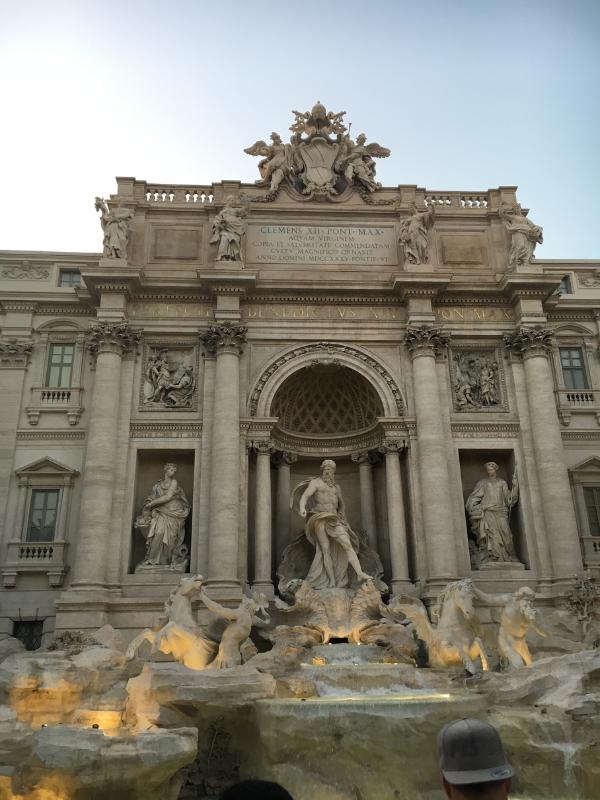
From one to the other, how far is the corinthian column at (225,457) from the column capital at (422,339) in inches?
208

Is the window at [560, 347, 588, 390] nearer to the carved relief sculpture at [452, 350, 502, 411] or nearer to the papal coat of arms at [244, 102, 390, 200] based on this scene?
the carved relief sculpture at [452, 350, 502, 411]

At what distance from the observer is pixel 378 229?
2516 centimetres

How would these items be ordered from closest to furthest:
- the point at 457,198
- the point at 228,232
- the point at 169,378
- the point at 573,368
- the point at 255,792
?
the point at 255,792 → the point at 169,378 → the point at 228,232 → the point at 573,368 → the point at 457,198

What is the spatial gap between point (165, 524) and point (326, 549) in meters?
4.76

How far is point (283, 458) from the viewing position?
77.0 feet

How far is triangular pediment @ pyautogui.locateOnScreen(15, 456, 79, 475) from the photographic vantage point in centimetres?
2183

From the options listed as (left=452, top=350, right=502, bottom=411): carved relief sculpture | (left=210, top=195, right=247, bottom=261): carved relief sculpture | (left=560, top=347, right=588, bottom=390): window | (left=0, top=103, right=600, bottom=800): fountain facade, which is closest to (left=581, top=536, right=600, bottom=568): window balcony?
(left=0, top=103, right=600, bottom=800): fountain facade

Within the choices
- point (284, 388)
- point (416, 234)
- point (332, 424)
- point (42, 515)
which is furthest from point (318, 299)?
point (42, 515)

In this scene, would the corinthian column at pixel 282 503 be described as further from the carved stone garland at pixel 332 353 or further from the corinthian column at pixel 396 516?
the corinthian column at pixel 396 516

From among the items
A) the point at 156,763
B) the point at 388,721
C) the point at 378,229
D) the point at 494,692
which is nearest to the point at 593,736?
the point at 494,692

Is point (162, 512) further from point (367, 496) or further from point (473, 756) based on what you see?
point (473, 756)

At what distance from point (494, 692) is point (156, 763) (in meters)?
6.72

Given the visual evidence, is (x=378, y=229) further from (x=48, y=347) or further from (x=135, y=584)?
(x=135, y=584)

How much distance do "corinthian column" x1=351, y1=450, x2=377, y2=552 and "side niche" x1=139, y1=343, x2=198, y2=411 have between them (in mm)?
5709
